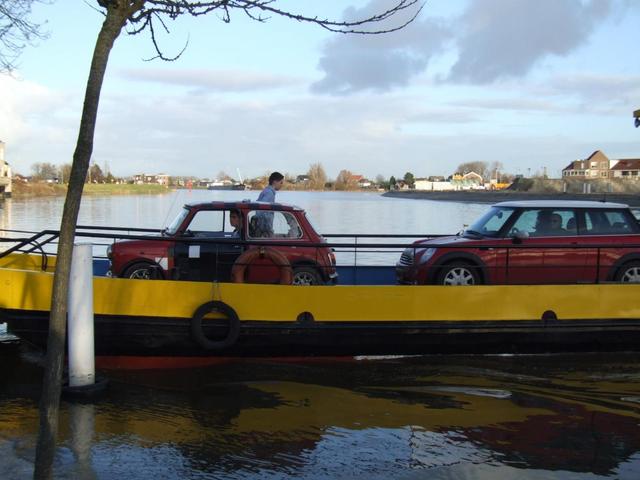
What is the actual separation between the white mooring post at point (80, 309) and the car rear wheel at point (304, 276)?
8.93 feet

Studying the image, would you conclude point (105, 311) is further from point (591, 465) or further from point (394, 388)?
point (591, 465)

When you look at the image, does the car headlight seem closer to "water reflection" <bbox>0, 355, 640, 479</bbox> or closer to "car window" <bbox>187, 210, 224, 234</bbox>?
"water reflection" <bbox>0, 355, 640, 479</bbox>

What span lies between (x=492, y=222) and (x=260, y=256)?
11.1 ft

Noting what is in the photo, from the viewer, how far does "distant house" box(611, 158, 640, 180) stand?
156 m

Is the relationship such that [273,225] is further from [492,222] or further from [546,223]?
[546,223]

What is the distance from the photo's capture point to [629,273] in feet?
27.8

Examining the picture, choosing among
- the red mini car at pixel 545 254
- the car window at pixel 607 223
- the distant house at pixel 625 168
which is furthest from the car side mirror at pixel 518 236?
the distant house at pixel 625 168

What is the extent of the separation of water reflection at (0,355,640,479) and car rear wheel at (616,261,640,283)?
100 centimetres

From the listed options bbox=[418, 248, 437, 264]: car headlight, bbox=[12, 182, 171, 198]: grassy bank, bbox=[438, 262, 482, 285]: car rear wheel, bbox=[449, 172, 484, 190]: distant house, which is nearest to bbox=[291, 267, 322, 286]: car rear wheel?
bbox=[418, 248, 437, 264]: car headlight

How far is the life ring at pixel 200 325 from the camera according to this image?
7398 millimetres

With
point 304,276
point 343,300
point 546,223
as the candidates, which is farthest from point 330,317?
point 546,223

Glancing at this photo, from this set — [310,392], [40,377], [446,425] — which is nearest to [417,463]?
[446,425]

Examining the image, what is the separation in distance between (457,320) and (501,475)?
2915mm

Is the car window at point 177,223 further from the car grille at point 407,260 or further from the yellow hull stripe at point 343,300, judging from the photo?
the car grille at point 407,260
